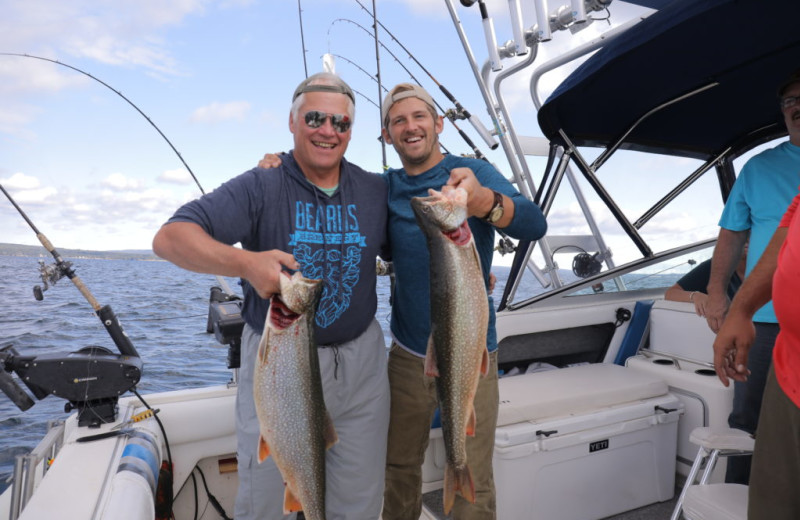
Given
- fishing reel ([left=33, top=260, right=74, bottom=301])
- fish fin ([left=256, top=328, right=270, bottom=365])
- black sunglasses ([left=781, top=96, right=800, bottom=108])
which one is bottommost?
fish fin ([left=256, top=328, right=270, bottom=365])

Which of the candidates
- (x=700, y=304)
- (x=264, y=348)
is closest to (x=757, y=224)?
(x=700, y=304)

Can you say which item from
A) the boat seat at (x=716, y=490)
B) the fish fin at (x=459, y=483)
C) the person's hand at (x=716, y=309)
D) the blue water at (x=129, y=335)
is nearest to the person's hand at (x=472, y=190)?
the fish fin at (x=459, y=483)

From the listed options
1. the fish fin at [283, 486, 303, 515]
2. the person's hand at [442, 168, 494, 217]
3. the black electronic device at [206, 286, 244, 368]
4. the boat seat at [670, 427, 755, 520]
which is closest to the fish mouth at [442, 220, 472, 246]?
the person's hand at [442, 168, 494, 217]

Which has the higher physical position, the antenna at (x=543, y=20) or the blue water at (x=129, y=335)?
the antenna at (x=543, y=20)

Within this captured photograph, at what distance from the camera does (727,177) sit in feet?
17.5

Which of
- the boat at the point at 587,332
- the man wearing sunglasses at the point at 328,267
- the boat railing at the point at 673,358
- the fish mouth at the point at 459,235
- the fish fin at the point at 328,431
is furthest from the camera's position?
the boat railing at the point at 673,358

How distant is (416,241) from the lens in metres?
2.56

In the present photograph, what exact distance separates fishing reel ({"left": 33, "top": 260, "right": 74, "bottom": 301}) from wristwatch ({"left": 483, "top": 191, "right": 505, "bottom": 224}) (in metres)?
3.13

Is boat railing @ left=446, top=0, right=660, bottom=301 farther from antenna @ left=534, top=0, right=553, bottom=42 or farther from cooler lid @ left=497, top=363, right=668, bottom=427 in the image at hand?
cooler lid @ left=497, top=363, right=668, bottom=427

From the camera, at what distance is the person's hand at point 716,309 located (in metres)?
3.35

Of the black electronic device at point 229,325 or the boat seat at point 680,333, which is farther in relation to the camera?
the boat seat at point 680,333

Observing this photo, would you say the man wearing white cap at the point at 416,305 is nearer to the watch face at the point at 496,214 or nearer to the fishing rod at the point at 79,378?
the watch face at the point at 496,214

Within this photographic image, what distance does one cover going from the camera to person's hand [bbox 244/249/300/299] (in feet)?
5.72

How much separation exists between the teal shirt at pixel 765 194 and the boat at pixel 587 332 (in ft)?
3.11
